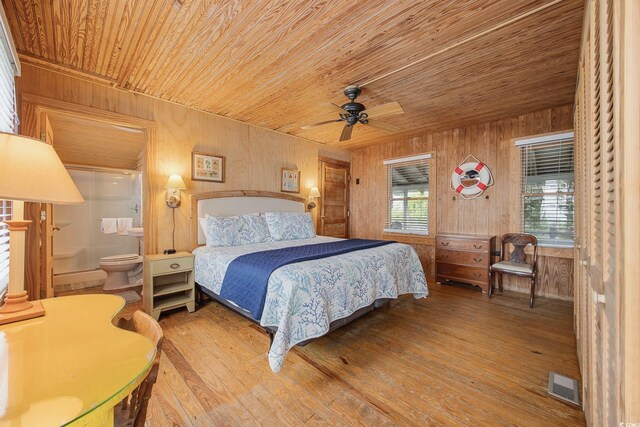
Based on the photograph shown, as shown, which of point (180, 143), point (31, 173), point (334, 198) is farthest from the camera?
point (334, 198)

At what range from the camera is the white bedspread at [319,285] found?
75.3 inches

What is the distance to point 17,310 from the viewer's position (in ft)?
3.42

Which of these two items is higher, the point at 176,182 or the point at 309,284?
the point at 176,182

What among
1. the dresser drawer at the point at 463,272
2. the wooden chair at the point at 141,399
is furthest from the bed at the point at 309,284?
the dresser drawer at the point at 463,272

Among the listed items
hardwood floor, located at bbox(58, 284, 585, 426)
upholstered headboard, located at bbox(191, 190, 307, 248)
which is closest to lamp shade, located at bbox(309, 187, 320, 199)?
upholstered headboard, located at bbox(191, 190, 307, 248)

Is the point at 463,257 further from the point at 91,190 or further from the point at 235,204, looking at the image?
the point at 91,190

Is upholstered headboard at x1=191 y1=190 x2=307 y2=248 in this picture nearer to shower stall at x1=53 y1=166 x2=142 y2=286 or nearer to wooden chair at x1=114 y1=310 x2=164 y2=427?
shower stall at x1=53 y1=166 x2=142 y2=286

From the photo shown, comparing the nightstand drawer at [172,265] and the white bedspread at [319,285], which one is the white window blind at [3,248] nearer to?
the nightstand drawer at [172,265]

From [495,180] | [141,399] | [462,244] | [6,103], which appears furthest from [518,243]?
[6,103]

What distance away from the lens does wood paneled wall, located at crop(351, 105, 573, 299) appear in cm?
348

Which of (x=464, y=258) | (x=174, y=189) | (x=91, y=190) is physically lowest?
(x=464, y=258)

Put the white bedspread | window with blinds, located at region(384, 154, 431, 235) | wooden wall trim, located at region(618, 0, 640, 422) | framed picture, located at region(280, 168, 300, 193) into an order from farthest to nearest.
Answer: window with blinds, located at region(384, 154, 431, 235)
framed picture, located at region(280, 168, 300, 193)
the white bedspread
wooden wall trim, located at region(618, 0, 640, 422)

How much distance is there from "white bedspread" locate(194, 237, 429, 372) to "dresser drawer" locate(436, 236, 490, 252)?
126 centimetres

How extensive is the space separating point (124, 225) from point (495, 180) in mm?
6567
